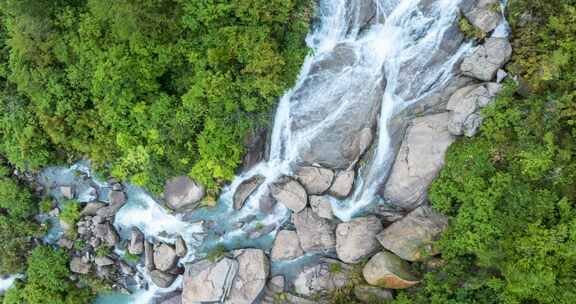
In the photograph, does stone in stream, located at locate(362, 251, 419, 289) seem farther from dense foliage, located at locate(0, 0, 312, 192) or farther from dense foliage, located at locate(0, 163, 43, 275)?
dense foliage, located at locate(0, 163, 43, 275)

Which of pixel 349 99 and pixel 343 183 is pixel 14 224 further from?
pixel 349 99

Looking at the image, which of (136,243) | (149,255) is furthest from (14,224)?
(149,255)

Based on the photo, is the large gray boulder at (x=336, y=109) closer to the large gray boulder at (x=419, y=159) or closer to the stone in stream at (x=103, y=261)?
the large gray boulder at (x=419, y=159)

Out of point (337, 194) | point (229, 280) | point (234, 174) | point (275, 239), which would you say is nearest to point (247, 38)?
point (234, 174)

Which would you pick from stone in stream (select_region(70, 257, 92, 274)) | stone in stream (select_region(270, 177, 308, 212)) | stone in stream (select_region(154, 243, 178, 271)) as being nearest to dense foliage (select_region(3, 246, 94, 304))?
stone in stream (select_region(70, 257, 92, 274))

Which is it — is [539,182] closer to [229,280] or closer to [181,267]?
[229,280]
